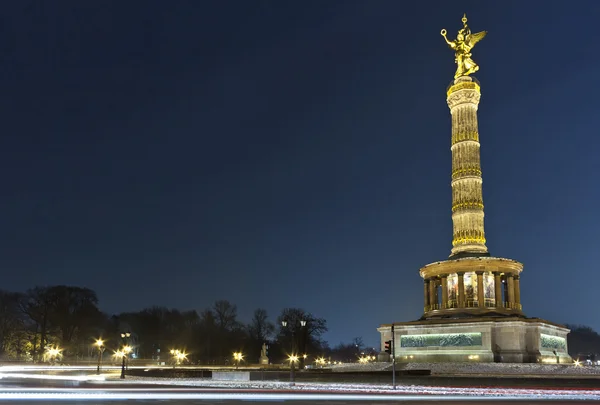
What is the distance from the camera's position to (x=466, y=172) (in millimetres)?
52812

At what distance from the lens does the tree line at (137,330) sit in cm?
7269

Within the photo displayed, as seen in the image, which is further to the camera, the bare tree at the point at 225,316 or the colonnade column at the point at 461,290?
the bare tree at the point at 225,316

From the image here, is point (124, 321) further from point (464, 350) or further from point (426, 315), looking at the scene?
point (464, 350)

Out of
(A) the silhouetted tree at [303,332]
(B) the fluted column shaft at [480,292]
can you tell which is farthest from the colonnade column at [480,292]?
(A) the silhouetted tree at [303,332]

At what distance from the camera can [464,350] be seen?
45219 mm

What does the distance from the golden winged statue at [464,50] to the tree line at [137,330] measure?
27659 mm

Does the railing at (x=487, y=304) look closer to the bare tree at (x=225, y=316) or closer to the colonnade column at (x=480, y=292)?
the colonnade column at (x=480, y=292)

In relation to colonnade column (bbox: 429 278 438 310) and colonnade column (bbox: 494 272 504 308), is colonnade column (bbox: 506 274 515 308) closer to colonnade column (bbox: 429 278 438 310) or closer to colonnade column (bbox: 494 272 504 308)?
colonnade column (bbox: 494 272 504 308)

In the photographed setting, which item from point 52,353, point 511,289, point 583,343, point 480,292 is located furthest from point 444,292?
point 583,343

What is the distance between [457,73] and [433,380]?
123 ft

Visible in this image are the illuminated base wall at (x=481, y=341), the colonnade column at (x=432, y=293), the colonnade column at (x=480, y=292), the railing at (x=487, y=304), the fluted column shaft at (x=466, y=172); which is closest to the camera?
the illuminated base wall at (x=481, y=341)

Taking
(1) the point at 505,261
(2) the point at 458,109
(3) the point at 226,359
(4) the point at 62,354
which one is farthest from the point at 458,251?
(4) the point at 62,354

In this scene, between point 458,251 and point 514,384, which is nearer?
point 514,384

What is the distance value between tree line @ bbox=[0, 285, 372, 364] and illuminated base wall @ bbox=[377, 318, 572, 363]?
13343 millimetres
